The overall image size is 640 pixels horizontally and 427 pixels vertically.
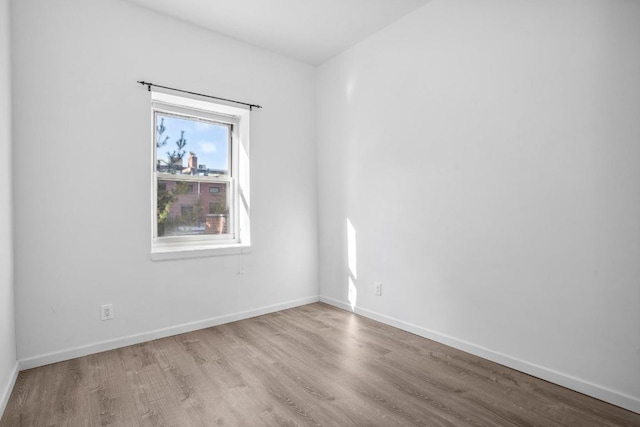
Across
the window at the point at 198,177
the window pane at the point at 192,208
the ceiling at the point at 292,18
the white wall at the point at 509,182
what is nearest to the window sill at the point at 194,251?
the window at the point at 198,177

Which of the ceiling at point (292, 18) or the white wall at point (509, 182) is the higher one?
the ceiling at point (292, 18)

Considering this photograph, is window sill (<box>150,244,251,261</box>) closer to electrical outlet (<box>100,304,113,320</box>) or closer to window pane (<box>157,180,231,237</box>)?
window pane (<box>157,180,231,237</box>)

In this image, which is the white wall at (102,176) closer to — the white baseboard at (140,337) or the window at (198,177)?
the white baseboard at (140,337)

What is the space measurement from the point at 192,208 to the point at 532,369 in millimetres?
3171

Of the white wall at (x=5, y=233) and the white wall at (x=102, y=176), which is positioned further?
the white wall at (x=102, y=176)

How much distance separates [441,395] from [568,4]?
2.55 m

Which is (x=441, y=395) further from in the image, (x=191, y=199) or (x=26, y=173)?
(x=26, y=173)

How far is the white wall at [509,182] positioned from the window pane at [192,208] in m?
1.45

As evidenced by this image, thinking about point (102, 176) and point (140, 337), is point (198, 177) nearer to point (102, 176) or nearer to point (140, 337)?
point (102, 176)

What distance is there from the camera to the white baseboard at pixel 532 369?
201cm

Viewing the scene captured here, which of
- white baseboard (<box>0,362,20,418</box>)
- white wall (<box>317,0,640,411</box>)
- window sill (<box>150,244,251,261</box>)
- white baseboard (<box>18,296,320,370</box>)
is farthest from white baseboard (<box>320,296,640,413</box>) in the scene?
white baseboard (<box>0,362,20,418</box>)

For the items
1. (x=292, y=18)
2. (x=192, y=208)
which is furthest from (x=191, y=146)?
(x=292, y=18)

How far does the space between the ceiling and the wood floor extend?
9.50 feet

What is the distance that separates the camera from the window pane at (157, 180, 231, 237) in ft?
11.0
